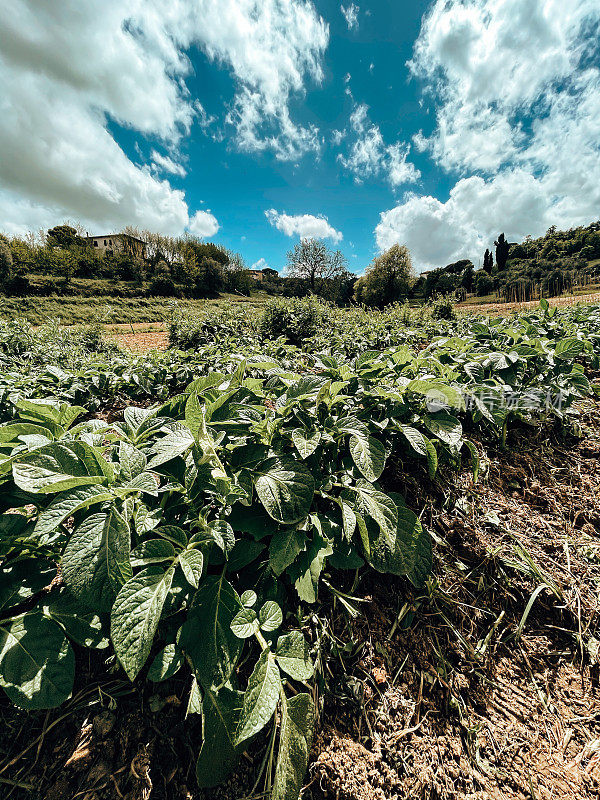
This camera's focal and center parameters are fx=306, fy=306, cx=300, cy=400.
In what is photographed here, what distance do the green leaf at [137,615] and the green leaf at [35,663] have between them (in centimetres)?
25

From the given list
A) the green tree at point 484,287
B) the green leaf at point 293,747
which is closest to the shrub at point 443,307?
the green leaf at point 293,747

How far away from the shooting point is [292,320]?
27.4 feet

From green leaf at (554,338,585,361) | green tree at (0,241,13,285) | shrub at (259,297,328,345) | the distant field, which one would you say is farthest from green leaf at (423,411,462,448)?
green tree at (0,241,13,285)

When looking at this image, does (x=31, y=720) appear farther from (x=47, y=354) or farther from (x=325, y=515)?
(x=47, y=354)

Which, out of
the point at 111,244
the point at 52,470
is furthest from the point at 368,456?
the point at 111,244

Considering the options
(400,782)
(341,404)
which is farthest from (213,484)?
(400,782)

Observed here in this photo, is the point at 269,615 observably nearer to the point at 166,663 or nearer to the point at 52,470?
the point at 166,663

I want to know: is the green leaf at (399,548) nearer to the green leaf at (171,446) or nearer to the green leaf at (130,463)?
the green leaf at (171,446)

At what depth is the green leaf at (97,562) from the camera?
74 cm

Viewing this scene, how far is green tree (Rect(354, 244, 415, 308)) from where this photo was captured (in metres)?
Answer: 40.5

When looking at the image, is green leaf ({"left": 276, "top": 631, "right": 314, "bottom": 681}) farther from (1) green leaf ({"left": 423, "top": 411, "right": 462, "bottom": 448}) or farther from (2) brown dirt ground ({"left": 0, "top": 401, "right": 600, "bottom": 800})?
(1) green leaf ({"left": 423, "top": 411, "right": 462, "bottom": 448})

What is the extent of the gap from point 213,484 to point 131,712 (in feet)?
2.40

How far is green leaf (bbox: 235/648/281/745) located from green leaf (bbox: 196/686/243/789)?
46 millimetres

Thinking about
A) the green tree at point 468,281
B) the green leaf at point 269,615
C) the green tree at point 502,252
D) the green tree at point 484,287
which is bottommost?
the green leaf at point 269,615
